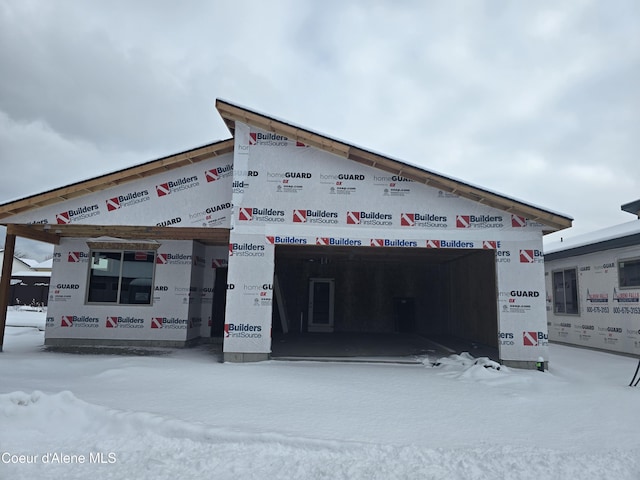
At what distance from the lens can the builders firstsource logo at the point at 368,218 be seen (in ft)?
31.7

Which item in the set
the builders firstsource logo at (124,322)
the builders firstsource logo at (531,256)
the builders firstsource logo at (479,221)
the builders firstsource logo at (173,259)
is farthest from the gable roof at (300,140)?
the builders firstsource logo at (124,322)

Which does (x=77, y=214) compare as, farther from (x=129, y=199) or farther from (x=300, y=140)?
(x=300, y=140)

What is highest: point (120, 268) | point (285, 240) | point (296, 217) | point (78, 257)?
point (296, 217)

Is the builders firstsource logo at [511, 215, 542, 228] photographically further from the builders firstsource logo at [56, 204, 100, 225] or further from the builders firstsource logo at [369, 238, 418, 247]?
the builders firstsource logo at [56, 204, 100, 225]

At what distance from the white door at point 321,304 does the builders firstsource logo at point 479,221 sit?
929 cm

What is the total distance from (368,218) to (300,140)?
237cm

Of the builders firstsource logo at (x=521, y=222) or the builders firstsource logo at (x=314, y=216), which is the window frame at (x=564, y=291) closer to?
the builders firstsource logo at (x=521, y=222)

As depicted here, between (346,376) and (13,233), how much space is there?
8.87 meters

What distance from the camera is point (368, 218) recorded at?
380 inches

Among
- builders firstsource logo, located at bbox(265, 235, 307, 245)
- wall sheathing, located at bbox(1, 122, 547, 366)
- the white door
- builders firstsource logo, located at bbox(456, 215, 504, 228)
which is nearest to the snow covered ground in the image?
wall sheathing, located at bbox(1, 122, 547, 366)

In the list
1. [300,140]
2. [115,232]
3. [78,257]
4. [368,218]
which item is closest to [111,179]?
[115,232]

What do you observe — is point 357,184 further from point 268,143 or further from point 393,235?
point 268,143

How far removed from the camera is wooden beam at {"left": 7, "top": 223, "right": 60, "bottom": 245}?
10279 mm

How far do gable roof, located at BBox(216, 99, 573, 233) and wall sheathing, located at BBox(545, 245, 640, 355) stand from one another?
3985 millimetres
